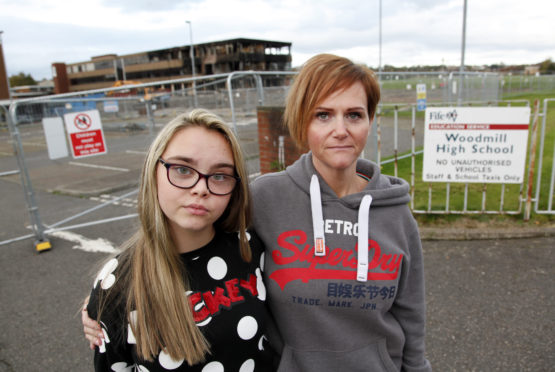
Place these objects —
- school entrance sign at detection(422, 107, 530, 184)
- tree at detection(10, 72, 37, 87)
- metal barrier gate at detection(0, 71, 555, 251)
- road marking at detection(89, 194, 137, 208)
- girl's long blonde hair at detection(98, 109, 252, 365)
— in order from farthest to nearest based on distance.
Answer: tree at detection(10, 72, 37, 87) < road marking at detection(89, 194, 137, 208) < metal barrier gate at detection(0, 71, 555, 251) < school entrance sign at detection(422, 107, 530, 184) < girl's long blonde hair at detection(98, 109, 252, 365)

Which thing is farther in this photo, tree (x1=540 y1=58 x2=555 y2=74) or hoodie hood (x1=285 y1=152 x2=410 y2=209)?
tree (x1=540 y1=58 x2=555 y2=74)

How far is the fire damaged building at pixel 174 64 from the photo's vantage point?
59500mm

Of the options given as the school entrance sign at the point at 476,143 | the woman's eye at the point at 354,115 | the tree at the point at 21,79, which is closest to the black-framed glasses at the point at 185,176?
the woman's eye at the point at 354,115

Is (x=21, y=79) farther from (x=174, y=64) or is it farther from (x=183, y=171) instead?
(x=183, y=171)

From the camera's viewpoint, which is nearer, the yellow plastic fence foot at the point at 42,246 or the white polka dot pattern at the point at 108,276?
the white polka dot pattern at the point at 108,276

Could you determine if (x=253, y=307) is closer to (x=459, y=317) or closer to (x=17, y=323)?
(x=459, y=317)

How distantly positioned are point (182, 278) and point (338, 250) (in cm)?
59

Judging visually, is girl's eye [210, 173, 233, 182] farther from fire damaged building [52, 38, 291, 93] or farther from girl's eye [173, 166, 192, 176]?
fire damaged building [52, 38, 291, 93]

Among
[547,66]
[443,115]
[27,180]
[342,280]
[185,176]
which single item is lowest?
[27,180]

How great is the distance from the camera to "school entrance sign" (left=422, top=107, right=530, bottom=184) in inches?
181

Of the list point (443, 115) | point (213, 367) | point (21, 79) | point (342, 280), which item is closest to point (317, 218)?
point (342, 280)

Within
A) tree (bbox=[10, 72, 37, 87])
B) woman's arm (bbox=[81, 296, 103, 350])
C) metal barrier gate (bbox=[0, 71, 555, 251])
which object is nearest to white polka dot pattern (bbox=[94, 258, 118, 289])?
woman's arm (bbox=[81, 296, 103, 350])

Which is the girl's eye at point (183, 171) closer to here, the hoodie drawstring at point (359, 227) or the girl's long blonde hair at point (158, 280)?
the girl's long blonde hair at point (158, 280)

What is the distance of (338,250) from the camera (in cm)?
145
